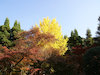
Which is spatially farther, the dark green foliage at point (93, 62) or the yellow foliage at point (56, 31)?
the yellow foliage at point (56, 31)

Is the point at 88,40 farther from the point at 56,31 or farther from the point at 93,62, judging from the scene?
the point at 93,62

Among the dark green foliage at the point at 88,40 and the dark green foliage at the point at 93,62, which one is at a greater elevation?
the dark green foliage at the point at 88,40

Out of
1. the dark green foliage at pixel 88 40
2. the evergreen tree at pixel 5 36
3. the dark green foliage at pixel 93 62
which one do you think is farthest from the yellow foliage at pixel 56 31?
the dark green foliage at pixel 88 40

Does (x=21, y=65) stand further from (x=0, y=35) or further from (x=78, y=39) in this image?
(x=78, y=39)

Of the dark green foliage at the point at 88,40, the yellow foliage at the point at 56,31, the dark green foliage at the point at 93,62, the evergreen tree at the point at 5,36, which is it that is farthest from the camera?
the dark green foliage at the point at 88,40

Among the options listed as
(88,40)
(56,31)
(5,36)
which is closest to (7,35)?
(5,36)

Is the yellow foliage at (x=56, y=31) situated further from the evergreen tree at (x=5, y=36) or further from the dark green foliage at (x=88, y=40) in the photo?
the dark green foliage at (x=88, y=40)

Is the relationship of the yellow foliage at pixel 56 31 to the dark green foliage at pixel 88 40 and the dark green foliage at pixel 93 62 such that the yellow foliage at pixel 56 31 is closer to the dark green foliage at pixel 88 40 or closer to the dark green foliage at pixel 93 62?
the dark green foliage at pixel 93 62

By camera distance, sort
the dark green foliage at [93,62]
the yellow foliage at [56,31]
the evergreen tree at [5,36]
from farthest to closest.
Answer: the evergreen tree at [5,36] → the yellow foliage at [56,31] → the dark green foliage at [93,62]

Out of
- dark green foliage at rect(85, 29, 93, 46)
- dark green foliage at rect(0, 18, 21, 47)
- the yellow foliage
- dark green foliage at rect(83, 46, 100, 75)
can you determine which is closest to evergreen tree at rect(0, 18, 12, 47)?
dark green foliage at rect(0, 18, 21, 47)

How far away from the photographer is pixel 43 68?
10469 millimetres

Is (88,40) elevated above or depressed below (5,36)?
above

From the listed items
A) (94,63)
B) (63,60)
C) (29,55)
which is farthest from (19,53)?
(94,63)

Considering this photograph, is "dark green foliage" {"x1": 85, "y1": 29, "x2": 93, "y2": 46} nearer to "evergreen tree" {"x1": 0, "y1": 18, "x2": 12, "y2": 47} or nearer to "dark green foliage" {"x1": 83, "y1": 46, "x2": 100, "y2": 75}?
"dark green foliage" {"x1": 83, "y1": 46, "x2": 100, "y2": 75}
